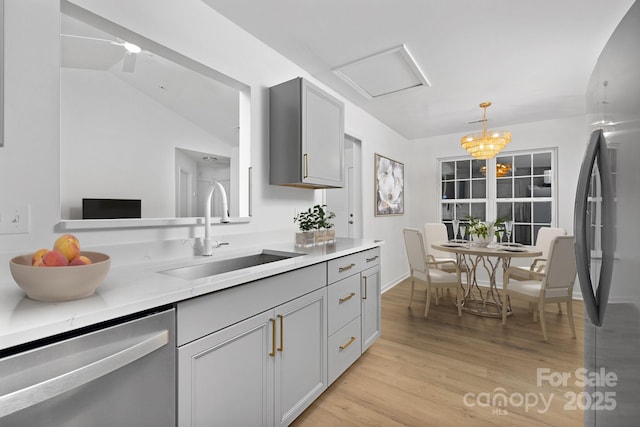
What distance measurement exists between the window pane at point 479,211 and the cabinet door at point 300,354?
402 centimetres

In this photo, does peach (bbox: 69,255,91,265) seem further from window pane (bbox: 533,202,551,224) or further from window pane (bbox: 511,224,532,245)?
window pane (bbox: 533,202,551,224)

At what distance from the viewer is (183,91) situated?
3801mm

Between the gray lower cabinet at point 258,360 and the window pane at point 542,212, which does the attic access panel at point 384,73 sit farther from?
the window pane at point 542,212

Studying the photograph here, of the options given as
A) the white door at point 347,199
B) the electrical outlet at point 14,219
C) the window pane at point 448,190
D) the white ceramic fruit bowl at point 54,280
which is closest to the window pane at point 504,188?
the window pane at point 448,190

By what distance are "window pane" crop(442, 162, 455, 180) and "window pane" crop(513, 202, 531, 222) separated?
41.6 inches

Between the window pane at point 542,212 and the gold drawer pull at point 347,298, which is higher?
the window pane at point 542,212

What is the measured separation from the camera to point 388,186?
4.33m

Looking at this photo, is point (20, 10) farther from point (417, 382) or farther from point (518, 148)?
point (518, 148)

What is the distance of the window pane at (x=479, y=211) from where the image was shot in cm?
478

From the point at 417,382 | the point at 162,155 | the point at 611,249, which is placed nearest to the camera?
the point at 611,249

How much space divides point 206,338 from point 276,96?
71.8 inches

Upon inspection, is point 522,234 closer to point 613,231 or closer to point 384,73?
point 384,73

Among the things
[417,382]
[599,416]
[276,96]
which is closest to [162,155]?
[276,96]

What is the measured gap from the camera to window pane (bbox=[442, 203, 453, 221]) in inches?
200
